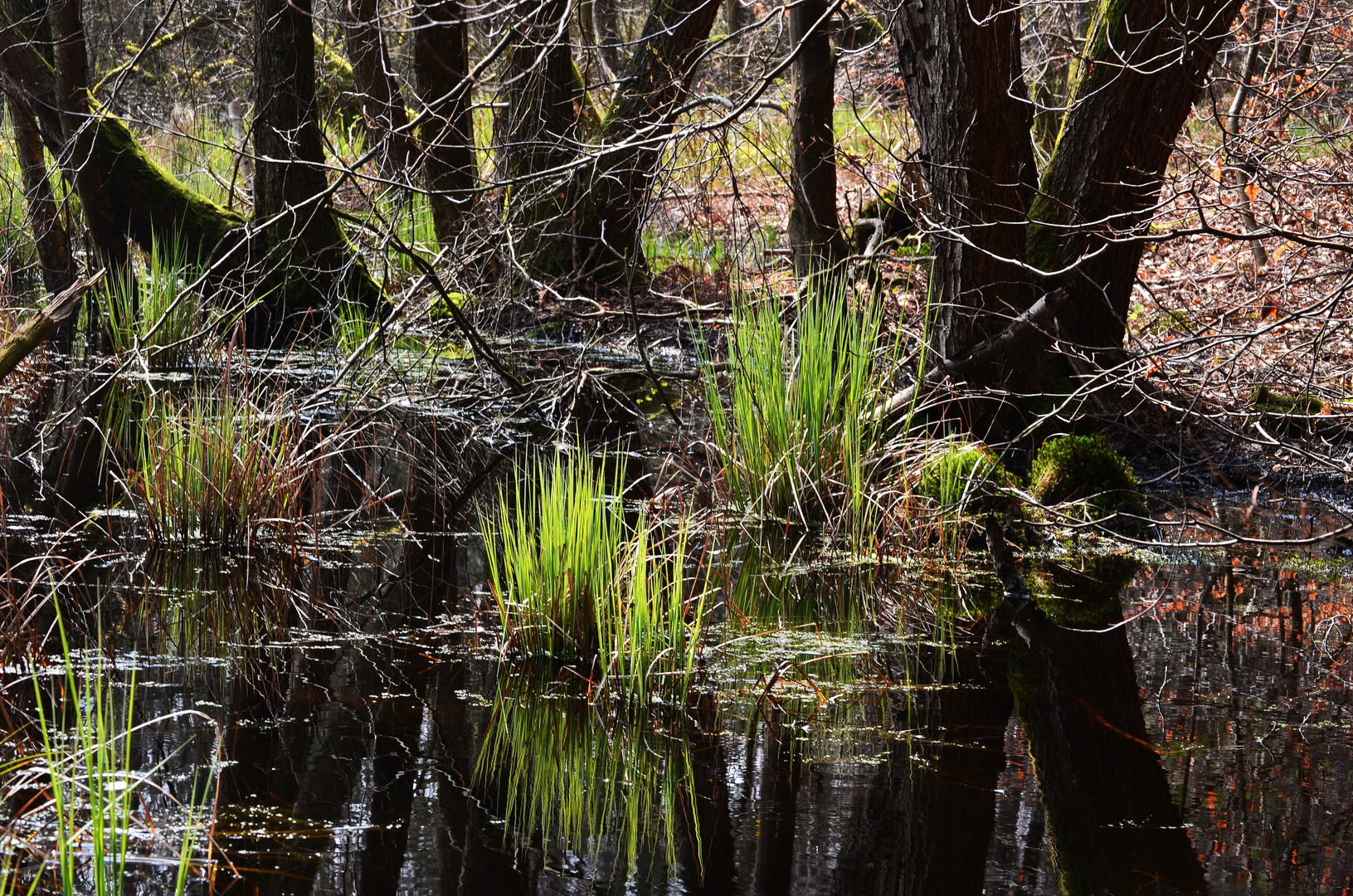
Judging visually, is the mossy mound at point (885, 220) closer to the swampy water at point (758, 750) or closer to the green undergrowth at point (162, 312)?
the green undergrowth at point (162, 312)

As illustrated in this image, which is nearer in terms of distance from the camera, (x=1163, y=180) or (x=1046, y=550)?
(x=1163, y=180)

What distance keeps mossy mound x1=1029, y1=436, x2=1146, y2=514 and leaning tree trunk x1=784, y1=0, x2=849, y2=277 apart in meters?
1.74

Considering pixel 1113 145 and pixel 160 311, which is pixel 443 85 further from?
pixel 1113 145

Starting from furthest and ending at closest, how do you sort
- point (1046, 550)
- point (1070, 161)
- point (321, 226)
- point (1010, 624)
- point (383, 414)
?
point (321, 226) → point (383, 414) → point (1070, 161) → point (1046, 550) → point (1010, 624)

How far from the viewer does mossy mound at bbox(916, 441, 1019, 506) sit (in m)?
4.88

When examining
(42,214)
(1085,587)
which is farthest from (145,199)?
(1085,587)

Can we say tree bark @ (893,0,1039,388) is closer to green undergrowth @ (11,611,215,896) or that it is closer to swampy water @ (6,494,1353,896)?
Result: swampy water @ (6,494,1353,896)

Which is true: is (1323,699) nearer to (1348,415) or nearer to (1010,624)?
(1010,624)

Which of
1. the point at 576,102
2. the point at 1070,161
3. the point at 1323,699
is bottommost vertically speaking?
the point at 1323,699

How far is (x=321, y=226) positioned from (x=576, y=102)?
9.00ft

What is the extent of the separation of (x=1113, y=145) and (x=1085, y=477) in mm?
1573

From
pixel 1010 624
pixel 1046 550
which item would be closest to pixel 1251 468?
pixel 1046 550

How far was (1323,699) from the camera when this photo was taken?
3.34 metres

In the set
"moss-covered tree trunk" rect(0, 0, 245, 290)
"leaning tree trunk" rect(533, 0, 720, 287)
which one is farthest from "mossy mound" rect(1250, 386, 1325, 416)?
"moss-covered tree trunk" rect(0, 0, 245, 290)
